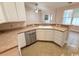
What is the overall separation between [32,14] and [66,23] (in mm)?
368

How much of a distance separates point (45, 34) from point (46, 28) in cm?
7

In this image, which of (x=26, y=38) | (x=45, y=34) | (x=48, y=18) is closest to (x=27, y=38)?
(x=26, y=38)

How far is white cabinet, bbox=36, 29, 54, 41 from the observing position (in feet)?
2.81

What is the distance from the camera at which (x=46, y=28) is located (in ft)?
2.89

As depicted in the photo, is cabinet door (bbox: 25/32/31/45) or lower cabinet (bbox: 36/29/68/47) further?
cabinet door (bbox: 25/32/31/45)

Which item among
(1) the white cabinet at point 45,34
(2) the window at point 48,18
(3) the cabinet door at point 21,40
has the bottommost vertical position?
(3) the cabinet door at point 21,40

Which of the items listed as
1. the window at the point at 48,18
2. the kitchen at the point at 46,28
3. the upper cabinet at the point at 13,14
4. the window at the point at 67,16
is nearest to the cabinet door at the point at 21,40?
the kitchen at the point at 46,28

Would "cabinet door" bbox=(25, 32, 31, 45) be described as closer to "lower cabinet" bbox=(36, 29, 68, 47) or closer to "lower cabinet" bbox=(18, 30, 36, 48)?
"lower cabinet" bbox=(18, 30, 36, 48)

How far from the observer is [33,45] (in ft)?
3.05

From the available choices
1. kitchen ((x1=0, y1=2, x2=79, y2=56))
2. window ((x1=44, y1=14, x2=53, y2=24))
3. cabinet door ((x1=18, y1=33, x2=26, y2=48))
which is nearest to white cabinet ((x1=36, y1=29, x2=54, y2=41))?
kitchen ((x1=0, y1=2, x2=79, y2=56))

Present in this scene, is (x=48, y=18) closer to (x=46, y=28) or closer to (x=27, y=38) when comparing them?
(x=46, y=28)

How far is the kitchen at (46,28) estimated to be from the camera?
0.77 meters

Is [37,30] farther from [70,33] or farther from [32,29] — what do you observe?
[70,33]

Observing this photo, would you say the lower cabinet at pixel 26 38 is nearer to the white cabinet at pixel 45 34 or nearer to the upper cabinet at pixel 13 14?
the white cabinet at pixel 45 34
